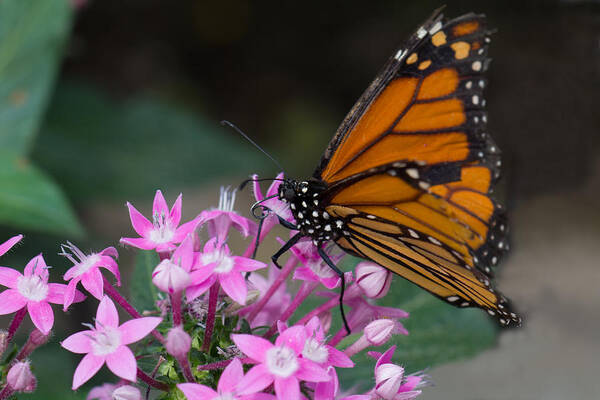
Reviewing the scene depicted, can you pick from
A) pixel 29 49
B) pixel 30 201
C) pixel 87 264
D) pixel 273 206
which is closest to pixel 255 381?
pixel 87 264

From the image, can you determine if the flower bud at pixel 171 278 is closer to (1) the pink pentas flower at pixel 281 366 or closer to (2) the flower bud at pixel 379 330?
(1) the pink pentas flower at pixel 281 366

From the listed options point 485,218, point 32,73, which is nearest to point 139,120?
point 32,73

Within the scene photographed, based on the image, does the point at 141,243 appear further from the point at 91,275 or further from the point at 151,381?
the point at 151,381

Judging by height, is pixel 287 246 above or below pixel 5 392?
above

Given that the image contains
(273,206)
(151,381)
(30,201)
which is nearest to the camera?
(151,381)

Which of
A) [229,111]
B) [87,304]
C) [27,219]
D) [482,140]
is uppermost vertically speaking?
[482,140]

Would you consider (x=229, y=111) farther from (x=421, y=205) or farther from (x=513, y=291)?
(x=421, y=205)
